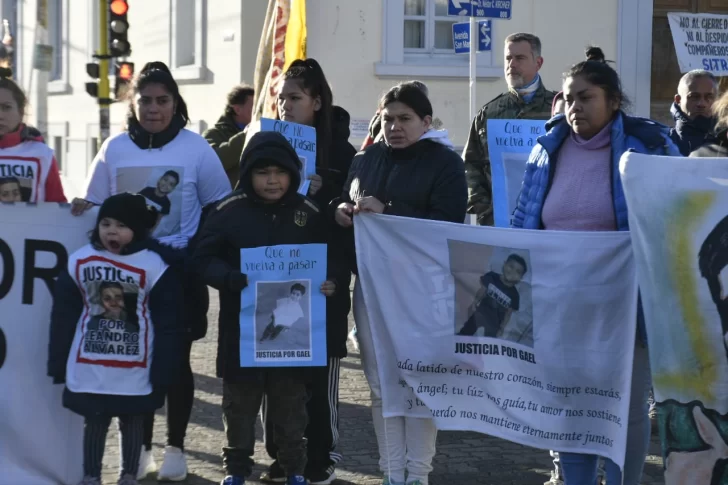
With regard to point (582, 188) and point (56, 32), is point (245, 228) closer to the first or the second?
point (582, 188)

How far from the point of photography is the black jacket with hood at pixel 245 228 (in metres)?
5.45

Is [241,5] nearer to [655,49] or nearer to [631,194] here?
[655,49]

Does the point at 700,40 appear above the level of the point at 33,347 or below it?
above

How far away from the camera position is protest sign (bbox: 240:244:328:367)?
5.43 m

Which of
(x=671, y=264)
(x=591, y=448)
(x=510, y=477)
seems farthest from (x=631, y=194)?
(x=510, y=477)

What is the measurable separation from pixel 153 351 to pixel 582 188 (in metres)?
1.98

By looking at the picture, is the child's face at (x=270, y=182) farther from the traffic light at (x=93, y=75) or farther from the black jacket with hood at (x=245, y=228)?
the traffic light at (x=93, y=75)

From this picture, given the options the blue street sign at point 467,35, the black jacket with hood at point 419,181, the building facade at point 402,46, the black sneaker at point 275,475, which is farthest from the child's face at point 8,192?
the building facade at point 402,46

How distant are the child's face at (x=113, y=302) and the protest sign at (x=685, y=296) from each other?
7.24 feet

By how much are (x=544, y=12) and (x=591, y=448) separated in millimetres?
13816

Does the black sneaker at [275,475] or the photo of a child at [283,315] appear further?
the black sneaker at [275,475]

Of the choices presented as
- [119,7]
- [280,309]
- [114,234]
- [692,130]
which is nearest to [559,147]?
[280,309]

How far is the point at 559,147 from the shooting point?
5164 mm

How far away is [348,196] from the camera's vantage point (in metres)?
5.59
